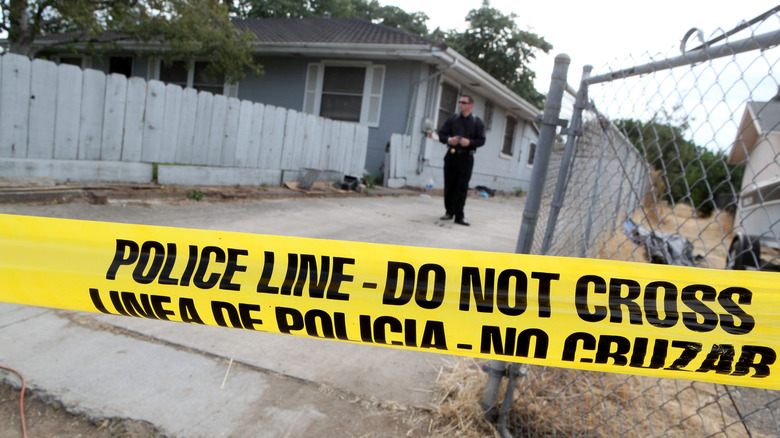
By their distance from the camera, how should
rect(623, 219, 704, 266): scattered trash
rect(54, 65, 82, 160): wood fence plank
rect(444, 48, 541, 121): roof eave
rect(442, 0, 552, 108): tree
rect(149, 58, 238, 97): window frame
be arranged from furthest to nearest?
1. rect(442, 0, 552, 108): tree
2. rect(149, 58, 238, 97): window frame
3. rect(444, 48, 541, 121): roof eave
4. rect(54, 65, 82, 160): wood fence plank
5. rect(623, 219, 704, 266): scattered trash

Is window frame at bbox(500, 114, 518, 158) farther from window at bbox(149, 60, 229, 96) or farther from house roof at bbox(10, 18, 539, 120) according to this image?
window at bbox(149, 60, 229, 96)

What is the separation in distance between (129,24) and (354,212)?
642cm

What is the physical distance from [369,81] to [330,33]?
2110mm

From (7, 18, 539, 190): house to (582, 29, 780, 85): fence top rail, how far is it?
9.32 m

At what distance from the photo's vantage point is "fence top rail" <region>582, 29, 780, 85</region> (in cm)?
126

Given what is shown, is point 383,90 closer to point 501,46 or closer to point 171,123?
point 171,123

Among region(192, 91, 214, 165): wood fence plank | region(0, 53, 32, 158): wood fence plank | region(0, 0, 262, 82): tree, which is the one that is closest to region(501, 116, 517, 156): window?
region(0, 0, 262, 82): tree

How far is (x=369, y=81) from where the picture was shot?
39.4 feet

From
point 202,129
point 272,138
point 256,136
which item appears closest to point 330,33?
point 272,138

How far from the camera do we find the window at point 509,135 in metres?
18.0

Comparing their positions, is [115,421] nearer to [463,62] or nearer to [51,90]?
[51,90]

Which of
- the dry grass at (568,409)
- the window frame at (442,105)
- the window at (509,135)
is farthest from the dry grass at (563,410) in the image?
the window at (509,135)

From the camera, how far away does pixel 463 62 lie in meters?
11.7

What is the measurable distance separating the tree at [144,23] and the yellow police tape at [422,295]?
29.1 feet
